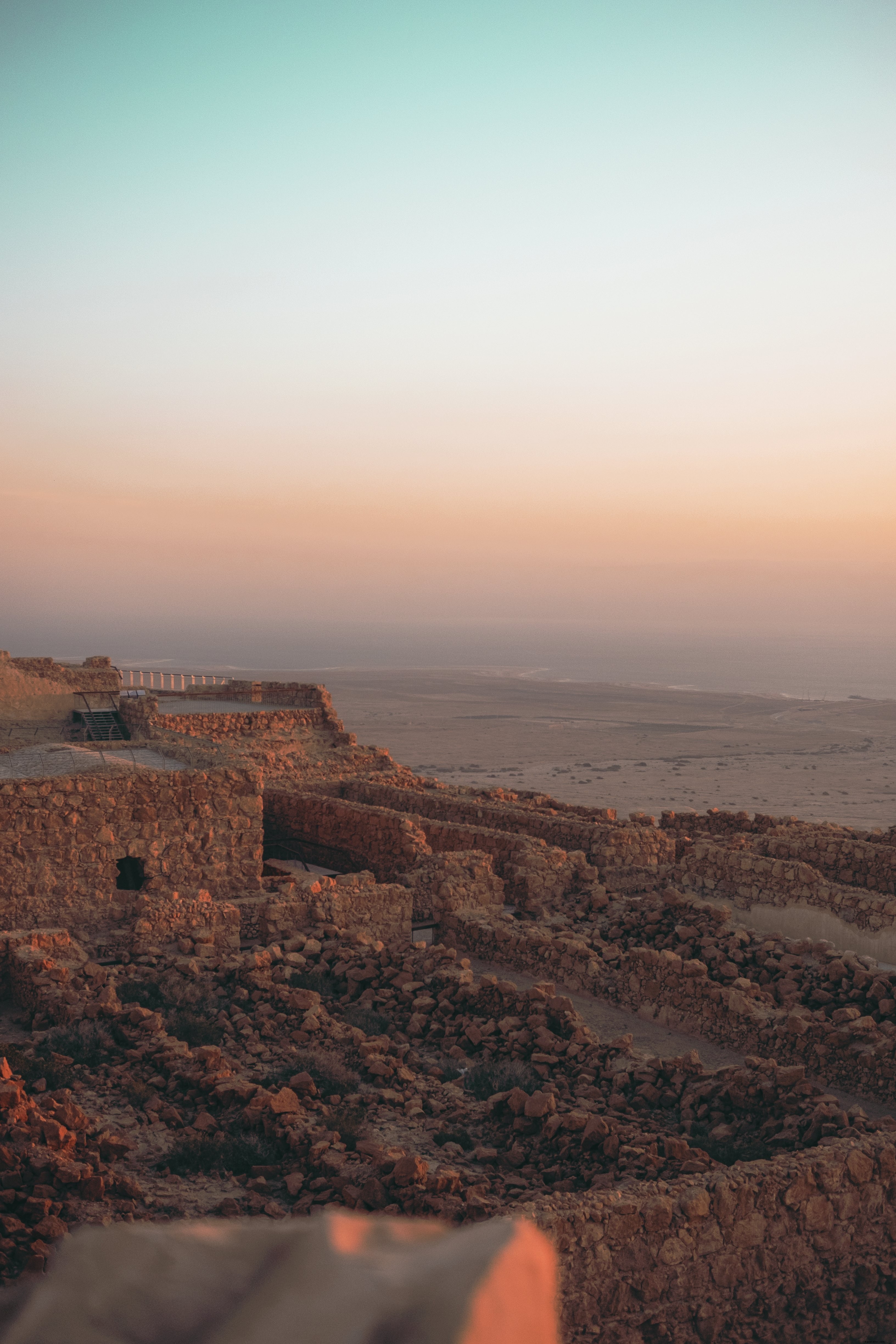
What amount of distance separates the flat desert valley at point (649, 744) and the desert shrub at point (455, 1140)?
22179 millimetres

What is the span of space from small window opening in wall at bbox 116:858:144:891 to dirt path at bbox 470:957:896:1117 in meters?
4.37

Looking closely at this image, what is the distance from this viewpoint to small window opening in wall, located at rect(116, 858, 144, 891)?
11766 mm

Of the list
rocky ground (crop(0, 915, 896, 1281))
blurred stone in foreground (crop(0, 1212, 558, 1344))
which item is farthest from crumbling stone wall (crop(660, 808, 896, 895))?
blurred stone in foreground (crop(0, 1212, 558, 1344))

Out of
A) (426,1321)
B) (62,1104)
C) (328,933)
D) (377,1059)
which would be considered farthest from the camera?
(328,933)

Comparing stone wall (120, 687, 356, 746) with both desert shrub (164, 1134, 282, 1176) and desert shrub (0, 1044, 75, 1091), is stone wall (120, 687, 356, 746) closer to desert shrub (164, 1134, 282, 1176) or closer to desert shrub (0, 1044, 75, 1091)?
desert shrub (0, 1044, 75, 1091)

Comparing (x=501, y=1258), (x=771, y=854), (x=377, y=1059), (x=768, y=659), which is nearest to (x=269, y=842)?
(x=771, y=854)

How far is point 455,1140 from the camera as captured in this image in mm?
6480

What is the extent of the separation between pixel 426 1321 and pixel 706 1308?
184 inches

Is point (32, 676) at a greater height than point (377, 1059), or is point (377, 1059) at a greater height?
point (32, 676)

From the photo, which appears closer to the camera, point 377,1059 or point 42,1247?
point 42,1247

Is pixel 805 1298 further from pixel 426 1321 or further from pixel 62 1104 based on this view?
pixel 426 1321

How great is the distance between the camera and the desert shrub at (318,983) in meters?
9.55

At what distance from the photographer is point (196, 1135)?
624cm

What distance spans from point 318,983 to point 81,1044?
2533 mm
